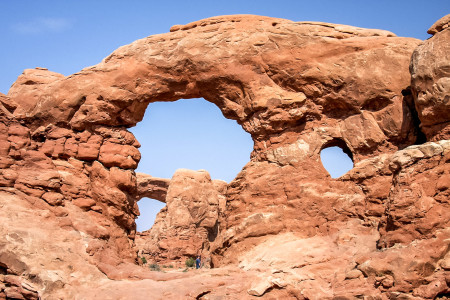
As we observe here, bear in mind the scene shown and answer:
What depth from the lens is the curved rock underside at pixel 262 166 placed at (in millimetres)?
9508

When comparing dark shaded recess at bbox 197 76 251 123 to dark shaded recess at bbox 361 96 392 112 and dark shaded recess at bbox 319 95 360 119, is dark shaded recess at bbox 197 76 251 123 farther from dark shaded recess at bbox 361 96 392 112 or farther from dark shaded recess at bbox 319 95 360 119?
dark shaded recess at bbox 361 96 392 112

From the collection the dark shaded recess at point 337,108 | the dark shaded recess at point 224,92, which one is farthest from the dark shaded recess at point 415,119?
the dark shaded recess at point 224,92

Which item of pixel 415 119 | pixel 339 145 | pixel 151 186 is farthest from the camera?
pixel 151 186

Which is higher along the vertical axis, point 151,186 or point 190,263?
point 151,186

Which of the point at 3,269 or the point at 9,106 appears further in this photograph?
the point at 9,106

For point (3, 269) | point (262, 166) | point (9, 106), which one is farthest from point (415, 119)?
point (9, 106)

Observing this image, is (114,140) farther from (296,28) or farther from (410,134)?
(410,134)

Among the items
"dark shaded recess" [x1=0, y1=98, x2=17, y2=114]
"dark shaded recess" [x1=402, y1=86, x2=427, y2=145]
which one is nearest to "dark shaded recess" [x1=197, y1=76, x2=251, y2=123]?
"dark shaded recess" [x1=402, y1=86, x2=427, y2=145]

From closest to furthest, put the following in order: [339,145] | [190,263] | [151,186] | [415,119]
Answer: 1. [415,119]
2. [339,145]
3. [190,263]
4. [151,186]

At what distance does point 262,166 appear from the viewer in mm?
12875

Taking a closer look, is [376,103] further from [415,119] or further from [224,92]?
[224,92]

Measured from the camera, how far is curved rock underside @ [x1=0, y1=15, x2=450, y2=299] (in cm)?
951

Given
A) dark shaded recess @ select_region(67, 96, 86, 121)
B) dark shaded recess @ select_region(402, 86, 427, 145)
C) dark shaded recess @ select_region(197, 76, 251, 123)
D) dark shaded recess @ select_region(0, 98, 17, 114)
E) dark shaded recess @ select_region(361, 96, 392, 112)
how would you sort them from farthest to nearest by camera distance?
dark shaded recess @ select_region(67, 96, 86, 121), dark shaded recess @ select_region(0, 98, 17, 114), dark shaded recess @ select_region(197, 76, 251, 123), dark shaded recess @ select_region(361, 96, 392, 112), dark shaded recess @ select_region(402, 86, 427, 145)

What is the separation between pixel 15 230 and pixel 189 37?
6.35 m
